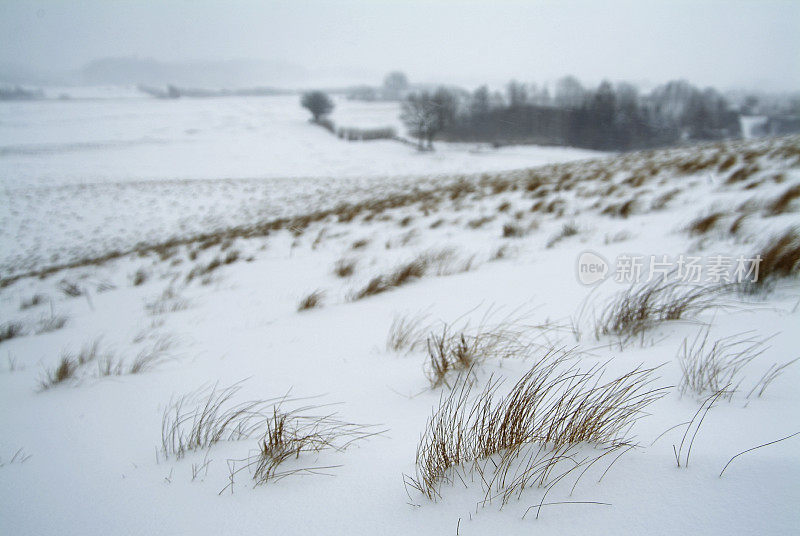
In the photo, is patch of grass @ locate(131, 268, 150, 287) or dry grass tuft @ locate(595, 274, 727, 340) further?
patch of grass @ locate(131, 268, 150, 287)

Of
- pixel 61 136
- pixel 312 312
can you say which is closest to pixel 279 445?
pixel 312 312

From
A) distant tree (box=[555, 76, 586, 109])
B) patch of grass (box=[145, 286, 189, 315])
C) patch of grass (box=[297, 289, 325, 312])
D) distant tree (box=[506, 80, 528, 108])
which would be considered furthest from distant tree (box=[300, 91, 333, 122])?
patch of grass (box=[297, 289, 325, 312])

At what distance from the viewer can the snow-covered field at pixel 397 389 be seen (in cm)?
82

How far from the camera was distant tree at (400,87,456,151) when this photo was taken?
93.4ft

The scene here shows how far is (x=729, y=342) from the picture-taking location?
1.34 m

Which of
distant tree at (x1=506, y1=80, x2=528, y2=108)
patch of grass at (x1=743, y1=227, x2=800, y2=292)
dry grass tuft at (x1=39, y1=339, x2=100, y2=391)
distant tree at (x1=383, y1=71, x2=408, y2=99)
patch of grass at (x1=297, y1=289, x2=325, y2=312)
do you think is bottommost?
dry grass tuft at (x1=39, y1=339, x2=100, y2=391)

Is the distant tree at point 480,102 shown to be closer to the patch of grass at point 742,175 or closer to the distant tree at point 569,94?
the distant tree at point 569,94

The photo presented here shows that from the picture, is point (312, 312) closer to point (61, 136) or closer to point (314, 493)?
point (314, 493)

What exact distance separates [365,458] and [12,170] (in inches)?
1374

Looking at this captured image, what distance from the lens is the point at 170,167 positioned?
26.7m

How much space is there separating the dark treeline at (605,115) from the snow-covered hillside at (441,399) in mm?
22401

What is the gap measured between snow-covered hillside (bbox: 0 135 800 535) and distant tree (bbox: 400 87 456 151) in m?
28.1

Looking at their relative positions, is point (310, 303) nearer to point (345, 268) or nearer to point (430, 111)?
point (345, 268)
